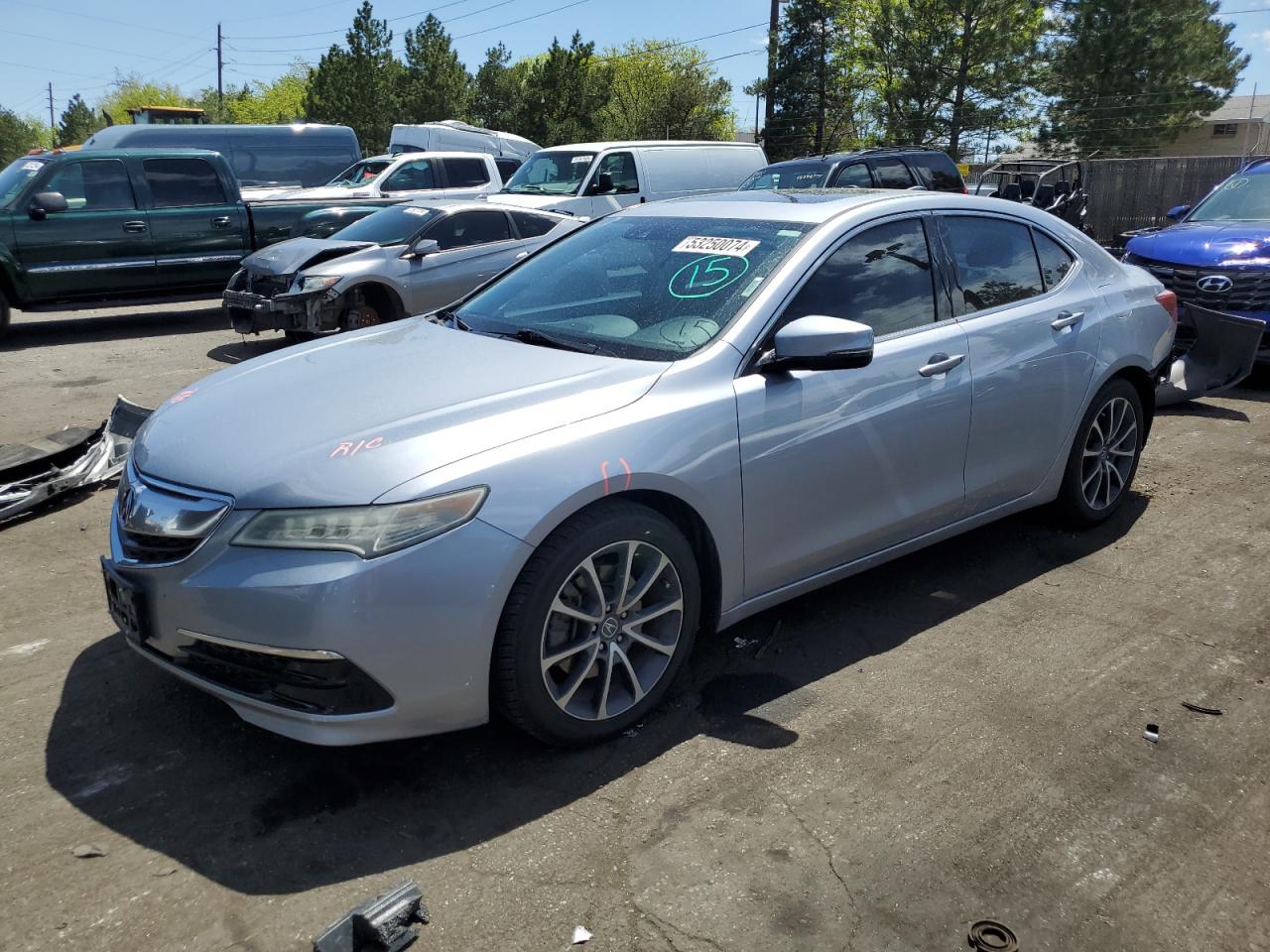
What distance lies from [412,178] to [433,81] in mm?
31074

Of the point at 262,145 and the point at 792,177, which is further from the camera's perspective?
the point at 262,145

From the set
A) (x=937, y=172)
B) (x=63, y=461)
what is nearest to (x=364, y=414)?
(x=63, y=461)

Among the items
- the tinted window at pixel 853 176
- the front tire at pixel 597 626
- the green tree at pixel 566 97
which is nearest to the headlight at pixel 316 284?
the tinted window at pixel 853 176

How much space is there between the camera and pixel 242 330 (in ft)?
32.7

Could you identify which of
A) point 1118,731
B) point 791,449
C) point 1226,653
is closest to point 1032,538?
point 1226,653

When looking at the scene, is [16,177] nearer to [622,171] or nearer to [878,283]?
[622,171]

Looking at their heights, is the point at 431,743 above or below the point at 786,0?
below

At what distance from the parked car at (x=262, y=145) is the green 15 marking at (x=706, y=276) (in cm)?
1828

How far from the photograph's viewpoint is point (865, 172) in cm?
1297

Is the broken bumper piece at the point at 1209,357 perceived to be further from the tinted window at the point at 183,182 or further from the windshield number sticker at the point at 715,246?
the tinted window at the point at 183,182

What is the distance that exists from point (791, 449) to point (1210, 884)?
1.72 meters

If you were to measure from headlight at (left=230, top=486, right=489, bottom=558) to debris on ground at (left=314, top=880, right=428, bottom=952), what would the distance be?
0.85 meters

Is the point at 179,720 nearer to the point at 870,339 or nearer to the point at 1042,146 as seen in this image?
the point at 870,339

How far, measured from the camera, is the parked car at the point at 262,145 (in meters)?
19.9
